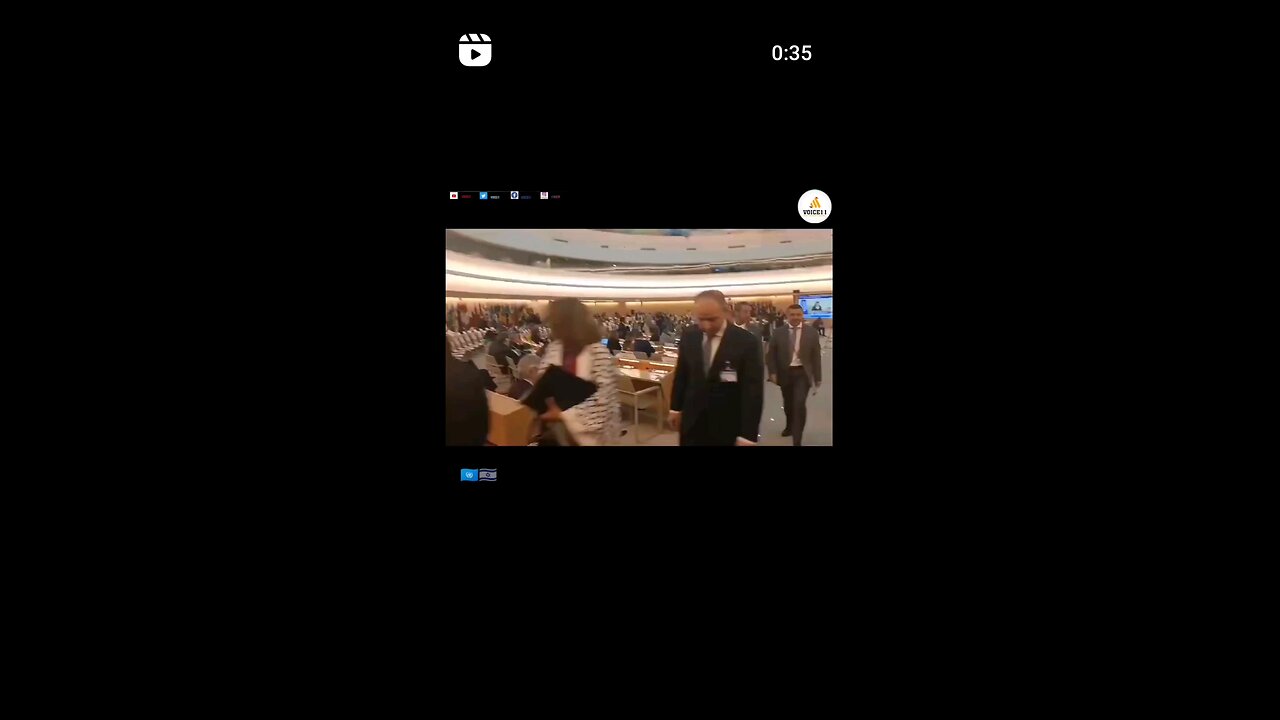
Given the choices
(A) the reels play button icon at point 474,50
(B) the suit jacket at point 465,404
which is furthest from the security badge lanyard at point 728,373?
(A) the reels play button icon at point 474,50

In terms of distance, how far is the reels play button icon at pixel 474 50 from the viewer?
54.6 inches

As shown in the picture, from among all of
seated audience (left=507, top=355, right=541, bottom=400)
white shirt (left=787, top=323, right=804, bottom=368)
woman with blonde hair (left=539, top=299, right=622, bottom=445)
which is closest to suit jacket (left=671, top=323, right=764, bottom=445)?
white shirt (left=787, top=323, right=804, bottom=368)

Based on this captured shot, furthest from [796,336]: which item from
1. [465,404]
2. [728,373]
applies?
[465,404]

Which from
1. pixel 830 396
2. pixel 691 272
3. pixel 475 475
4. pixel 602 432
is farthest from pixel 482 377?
pixel 830 396

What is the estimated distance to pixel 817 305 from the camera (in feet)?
4.70

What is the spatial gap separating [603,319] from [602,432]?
372mm

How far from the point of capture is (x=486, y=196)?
55.6 inches

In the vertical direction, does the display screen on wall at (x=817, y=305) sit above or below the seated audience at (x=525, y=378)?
above

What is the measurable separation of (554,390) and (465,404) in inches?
11.5

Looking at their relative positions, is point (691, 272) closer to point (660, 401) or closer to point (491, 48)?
point (660, 401)

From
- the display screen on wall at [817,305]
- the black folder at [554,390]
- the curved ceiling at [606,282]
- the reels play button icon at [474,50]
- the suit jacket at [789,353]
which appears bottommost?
the black folder at [554,390]

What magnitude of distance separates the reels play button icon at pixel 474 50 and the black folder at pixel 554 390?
38.5 inches

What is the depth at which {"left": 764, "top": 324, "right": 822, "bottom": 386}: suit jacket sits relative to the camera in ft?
4.73

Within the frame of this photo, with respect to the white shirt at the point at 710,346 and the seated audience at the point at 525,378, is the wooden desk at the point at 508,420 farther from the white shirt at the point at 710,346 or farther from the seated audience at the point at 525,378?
the white shirt at the point at 710,346
